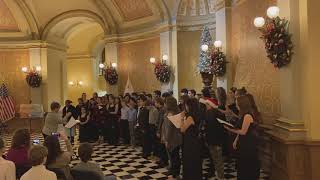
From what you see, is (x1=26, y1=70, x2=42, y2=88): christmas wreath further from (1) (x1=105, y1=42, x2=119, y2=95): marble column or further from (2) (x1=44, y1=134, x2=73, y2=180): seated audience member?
(2) (x1=44, y1=134, x2=73, y2=180): seated audience member

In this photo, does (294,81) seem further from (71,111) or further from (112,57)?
(112,57)

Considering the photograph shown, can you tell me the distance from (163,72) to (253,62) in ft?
18.7

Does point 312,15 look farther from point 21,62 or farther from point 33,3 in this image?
point 21,62

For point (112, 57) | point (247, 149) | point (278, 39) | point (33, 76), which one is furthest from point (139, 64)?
point (247, 149)

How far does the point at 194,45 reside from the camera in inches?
534

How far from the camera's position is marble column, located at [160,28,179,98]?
44.6 ft

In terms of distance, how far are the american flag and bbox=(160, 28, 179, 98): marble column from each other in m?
7.85

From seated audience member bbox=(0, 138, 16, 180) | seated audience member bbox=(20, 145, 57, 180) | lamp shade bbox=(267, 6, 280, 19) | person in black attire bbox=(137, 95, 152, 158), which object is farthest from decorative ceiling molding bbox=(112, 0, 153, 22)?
seated audience member bbox=(20, 145, 57, 180)

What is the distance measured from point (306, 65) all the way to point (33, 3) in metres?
14.4

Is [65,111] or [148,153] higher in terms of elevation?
[65,111]

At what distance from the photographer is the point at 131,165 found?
8711 mm

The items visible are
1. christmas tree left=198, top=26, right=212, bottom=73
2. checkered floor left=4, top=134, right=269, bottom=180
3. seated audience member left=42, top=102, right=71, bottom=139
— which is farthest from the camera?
christmas tree left=198, top=26, right=212, bottom=73

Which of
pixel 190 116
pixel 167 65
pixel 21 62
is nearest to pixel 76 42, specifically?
pixel 21 62

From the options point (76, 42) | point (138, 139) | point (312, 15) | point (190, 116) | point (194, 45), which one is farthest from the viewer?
point (76, 42)
